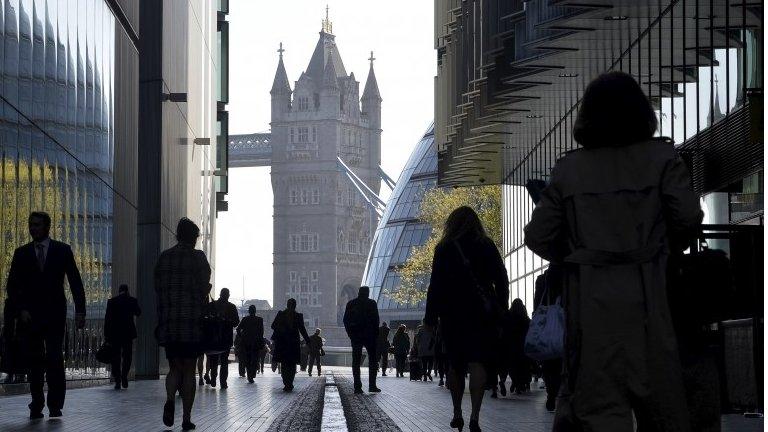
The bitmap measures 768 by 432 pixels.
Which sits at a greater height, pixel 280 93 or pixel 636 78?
pixel 280 93

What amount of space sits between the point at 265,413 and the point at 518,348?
6.27m

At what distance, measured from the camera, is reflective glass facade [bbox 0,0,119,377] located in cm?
1758

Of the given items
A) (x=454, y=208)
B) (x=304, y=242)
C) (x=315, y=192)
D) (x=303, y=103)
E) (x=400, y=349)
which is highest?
(x=303, y=103)

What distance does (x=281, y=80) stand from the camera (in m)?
198

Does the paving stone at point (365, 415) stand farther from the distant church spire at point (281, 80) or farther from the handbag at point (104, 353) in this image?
the distant church spire at point (281, 80)

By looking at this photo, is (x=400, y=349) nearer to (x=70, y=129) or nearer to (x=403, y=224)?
(x=70, y=129)

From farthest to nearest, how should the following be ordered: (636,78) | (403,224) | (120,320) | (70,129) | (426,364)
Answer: (403,224), (426,364), (70,129), (636,78), (120,320)

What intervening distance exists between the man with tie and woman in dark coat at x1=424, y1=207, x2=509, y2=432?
304 centimetres

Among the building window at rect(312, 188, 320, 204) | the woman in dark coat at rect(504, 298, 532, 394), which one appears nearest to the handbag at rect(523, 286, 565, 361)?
the woman in dark coat at rect(504, 298, 532, 394)

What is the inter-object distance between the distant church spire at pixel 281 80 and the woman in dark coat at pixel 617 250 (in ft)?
632

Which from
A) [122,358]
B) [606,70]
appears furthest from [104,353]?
[606,70]

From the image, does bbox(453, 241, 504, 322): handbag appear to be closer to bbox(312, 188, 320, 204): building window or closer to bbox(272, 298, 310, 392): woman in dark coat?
bbox(272, 298, 310, 392): woman in dark coat

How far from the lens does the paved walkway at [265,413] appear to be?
38.9ft

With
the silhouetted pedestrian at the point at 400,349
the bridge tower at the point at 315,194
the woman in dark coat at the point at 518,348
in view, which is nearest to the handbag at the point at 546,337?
the woman in dark coat at the point at 518,348
